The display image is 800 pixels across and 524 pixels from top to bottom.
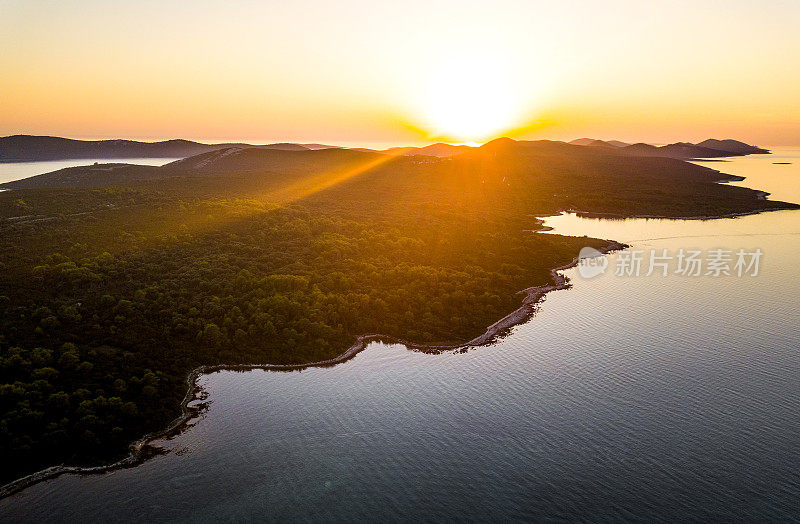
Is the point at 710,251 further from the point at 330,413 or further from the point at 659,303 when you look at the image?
the point at 330,413

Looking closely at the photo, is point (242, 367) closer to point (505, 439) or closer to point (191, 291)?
point (191, 291)

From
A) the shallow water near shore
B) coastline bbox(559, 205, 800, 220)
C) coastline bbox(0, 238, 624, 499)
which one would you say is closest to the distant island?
coastline bbox(0, 238, 624, 499)

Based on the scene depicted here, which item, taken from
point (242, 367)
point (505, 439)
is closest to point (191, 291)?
point (242, 367)

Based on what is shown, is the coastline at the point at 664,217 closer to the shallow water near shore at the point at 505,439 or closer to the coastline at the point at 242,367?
the coastline at the point at 242,367

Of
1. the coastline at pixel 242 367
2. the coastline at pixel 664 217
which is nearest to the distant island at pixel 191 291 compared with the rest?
the coastline at pixel 242 367

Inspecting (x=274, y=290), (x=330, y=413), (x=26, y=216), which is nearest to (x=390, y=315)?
(x=274, y=290)
